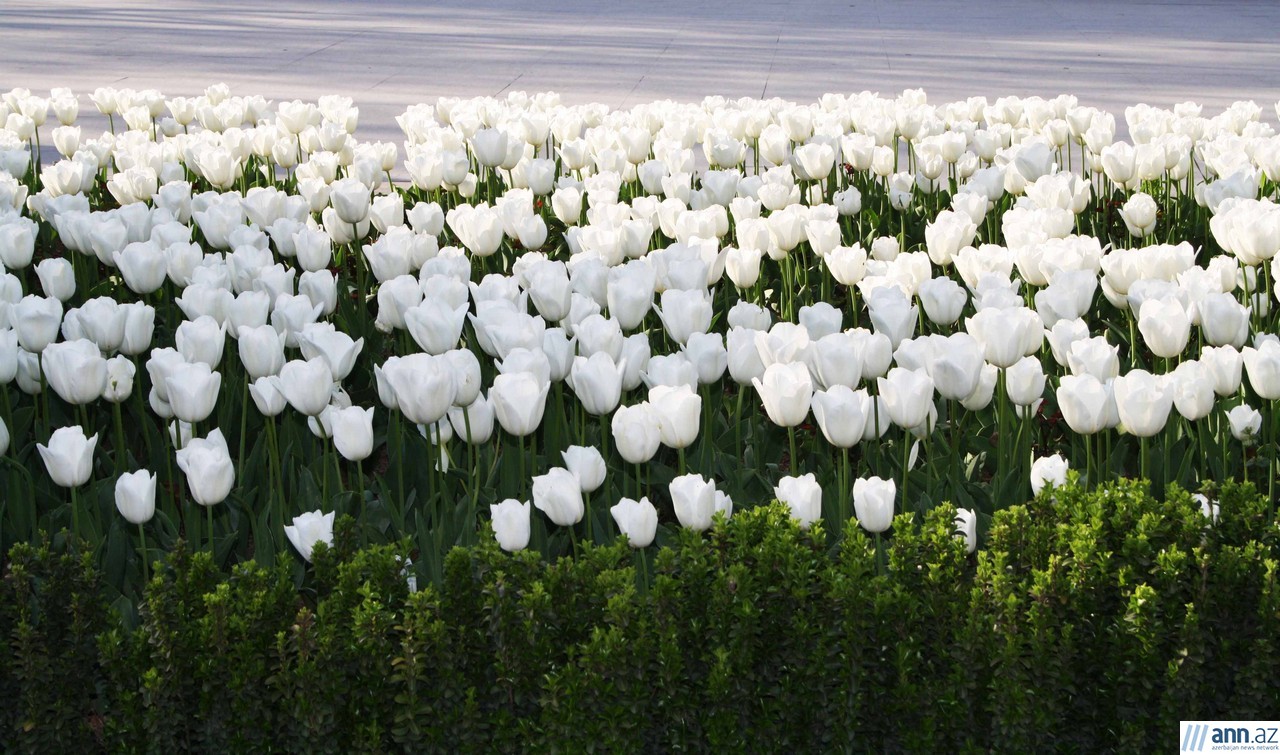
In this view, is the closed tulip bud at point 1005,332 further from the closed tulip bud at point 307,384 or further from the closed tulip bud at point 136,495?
the closed tulip bud at point 136,495

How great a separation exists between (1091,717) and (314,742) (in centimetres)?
130

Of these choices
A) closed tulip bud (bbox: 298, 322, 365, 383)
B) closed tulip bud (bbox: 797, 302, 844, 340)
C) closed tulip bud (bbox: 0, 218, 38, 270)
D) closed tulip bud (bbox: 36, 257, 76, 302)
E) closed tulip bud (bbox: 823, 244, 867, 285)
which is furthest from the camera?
closed tulip bud (bbox: 0, 218, 38, 270)

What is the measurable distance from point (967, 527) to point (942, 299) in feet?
3.38

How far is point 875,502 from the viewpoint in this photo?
2527 millimetres

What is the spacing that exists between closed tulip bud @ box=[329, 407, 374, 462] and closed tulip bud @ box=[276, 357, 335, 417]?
7 cm

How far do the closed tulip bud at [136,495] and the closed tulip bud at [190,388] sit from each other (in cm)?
20

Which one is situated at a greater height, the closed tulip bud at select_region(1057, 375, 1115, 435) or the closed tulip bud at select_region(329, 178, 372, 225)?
the closed tulip bud at select_region(329, 178, 372, 225)

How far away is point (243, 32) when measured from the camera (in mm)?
17359

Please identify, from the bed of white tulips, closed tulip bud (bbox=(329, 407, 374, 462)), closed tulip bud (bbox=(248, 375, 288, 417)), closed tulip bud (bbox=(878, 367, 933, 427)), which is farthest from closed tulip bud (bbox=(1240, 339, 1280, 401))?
closed tulip bud (bbox=(248, 375, 288, 417))

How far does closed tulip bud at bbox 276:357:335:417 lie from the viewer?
2.78 meters

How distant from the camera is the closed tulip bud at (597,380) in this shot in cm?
282

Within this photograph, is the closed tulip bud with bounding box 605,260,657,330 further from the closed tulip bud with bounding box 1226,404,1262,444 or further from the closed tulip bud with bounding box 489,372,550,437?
the closed tulip bud with bounding box 1226,404,1262,444

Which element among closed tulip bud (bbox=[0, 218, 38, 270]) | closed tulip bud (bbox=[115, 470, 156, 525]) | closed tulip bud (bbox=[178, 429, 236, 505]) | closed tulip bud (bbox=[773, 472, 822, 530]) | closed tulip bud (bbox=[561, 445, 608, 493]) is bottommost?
closed tulip bud (bbox=[115, 470, 156, 525])

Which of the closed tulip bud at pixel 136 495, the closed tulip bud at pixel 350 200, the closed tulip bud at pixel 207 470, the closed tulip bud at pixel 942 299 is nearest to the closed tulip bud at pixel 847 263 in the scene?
the closed tulip bud at pixel 942 299
